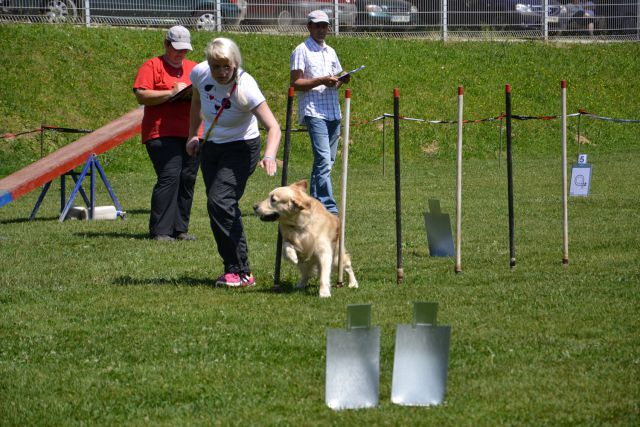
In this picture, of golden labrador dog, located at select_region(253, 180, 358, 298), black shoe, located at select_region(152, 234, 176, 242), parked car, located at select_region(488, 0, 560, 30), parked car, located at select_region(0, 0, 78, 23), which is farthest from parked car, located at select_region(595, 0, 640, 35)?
golden labrador dog, located at select_region(253, 180, 358, 298)

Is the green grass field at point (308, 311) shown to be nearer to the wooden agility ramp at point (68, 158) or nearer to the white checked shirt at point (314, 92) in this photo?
the wooden agility ramp at point (68, 158)

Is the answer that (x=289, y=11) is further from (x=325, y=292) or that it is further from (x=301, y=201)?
(x=325, y=292)

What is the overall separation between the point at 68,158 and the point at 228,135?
577cm

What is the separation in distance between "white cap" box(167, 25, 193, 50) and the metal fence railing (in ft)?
45.4

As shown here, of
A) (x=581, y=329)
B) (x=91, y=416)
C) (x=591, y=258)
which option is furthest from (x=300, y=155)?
(x=91, y=416)

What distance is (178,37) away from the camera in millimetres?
10531

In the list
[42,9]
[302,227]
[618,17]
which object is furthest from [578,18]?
[302,227]

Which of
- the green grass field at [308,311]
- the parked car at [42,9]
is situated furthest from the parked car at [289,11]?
the green grass field at [308,311]

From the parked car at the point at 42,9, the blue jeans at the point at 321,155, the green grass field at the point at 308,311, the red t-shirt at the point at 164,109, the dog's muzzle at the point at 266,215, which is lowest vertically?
the green grass field at the point at 308,311

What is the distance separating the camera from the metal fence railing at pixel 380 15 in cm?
2400

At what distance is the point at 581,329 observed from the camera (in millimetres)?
6258

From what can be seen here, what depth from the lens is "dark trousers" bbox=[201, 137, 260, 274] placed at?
7898mm

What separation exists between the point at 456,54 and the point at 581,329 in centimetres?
2105

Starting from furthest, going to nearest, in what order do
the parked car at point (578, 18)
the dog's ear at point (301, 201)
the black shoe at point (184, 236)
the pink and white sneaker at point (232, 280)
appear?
the parked car at point (578, 18) < the black shoe at point (184, 236) < the pink and white sneaker at point (232, 280) < the dog's ear at point (301, 201)
